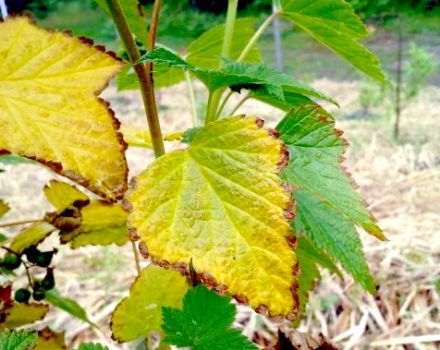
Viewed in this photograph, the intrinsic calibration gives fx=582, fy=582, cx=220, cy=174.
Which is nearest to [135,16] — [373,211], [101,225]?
[101,225]

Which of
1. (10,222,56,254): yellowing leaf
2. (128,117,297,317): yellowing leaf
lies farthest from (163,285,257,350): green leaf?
(10,222,56,254): yellowing leaf

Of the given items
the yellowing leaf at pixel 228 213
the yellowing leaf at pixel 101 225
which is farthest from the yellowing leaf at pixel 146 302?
the yellowing leaf at pixel 228 213

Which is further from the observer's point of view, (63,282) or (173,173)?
(63,282)

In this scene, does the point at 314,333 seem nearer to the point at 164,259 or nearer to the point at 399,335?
the point at 399,335

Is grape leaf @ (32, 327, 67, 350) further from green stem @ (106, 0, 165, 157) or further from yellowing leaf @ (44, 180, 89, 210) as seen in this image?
green stem @ (106, 0, 165, 157)

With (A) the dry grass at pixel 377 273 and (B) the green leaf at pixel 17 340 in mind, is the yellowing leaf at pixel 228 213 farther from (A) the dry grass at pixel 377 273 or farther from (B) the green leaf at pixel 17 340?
(A) the dry grass at pixel 377 273

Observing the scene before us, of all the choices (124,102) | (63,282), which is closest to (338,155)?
(63,282)
